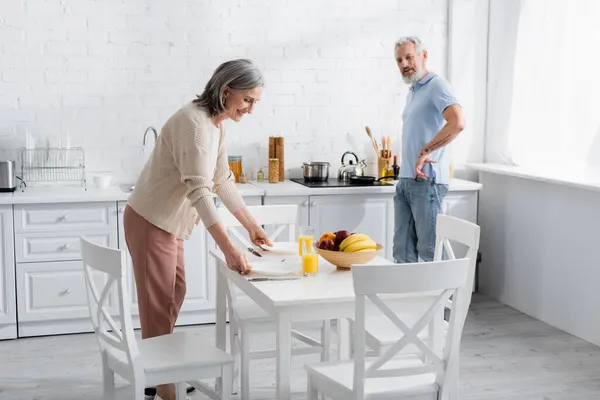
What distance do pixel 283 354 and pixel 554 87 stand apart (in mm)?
2940

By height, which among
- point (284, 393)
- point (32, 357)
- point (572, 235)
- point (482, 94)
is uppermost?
point (482, 94)

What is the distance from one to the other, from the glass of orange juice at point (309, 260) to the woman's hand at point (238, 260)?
7.7 inches

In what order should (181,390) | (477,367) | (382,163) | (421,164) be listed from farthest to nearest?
(382,163) < (421,164) < (477,367) < (181,390)

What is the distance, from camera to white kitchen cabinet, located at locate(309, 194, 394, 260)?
15.8 feet

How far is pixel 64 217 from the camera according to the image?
4453 mm

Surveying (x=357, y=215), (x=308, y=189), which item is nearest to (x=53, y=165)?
(x=308, y=189)

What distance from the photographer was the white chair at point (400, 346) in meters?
2.43

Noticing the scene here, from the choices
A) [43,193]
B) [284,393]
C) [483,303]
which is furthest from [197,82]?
[284,393]

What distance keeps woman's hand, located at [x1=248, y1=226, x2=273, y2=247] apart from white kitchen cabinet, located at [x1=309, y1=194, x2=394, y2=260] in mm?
1434

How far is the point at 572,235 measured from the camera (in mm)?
4523

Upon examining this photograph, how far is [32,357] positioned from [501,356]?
2.39 meters

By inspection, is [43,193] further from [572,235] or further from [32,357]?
[572,235]

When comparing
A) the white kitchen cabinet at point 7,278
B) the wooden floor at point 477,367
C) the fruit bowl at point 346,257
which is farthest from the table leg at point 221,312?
the white kitchen cabinet at point 7,278

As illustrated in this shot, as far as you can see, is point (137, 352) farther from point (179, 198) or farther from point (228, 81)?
point (228, 81)
